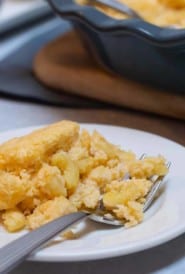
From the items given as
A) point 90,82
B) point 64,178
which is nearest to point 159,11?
point 90,82

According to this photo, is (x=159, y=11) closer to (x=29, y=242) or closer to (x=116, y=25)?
(x=116, y=25)

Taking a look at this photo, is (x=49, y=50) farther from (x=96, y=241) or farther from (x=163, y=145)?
(x=96, y=241)

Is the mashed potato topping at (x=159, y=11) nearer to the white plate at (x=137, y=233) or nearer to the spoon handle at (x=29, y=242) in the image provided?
the white plate at (x=137, y=233)

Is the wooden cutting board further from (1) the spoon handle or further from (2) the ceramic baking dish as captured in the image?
(1) the spoon handle

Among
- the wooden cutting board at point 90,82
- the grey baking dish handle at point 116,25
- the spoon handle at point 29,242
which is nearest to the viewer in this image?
the spoon handle at point 29,242

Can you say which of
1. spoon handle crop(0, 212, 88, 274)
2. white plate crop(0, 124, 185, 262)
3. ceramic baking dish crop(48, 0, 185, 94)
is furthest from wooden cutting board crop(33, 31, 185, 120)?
spoon handle crop(0, 212, 88, 274)

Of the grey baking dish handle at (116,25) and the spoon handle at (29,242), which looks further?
the grey baking dish handle at (116,25)

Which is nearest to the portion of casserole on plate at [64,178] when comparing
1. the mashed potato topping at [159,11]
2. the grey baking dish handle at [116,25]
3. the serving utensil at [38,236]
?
the serving utensil at [38,236]
